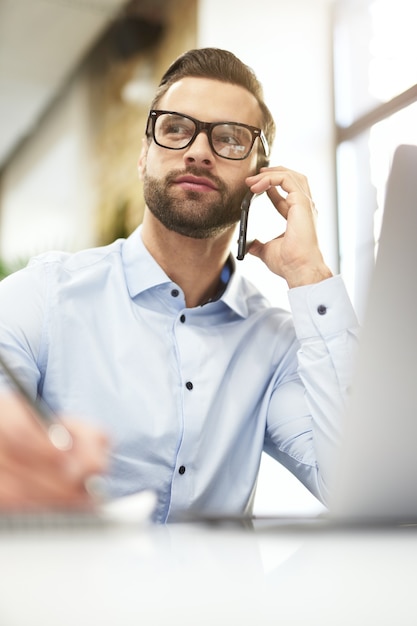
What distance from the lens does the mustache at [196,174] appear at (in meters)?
Result: 1.18

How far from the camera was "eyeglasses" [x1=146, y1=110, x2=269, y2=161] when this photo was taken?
1157 millimetres

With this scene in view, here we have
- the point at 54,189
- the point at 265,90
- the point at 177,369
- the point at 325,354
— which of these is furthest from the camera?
the point at 54,189

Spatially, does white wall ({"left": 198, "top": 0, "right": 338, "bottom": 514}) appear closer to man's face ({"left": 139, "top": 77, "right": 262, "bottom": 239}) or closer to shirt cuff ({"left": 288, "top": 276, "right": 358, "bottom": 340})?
man's face ({"left": 139, "top": 77, "right": 262, "bottom": 239})

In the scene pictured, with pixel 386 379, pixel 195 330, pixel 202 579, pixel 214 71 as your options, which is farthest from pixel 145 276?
pixel 202 579

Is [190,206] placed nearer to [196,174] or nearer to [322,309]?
[196,174]

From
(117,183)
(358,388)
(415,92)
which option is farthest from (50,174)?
(358,388)

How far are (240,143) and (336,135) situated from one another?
65.2 inches

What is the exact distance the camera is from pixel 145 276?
1.11m

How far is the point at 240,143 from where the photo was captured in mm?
1218

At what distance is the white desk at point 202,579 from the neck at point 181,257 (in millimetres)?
853

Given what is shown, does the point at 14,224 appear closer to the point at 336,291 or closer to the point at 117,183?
the point at 117,183

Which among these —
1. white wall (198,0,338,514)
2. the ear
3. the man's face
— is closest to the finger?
the man's face

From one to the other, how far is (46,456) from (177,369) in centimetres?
67

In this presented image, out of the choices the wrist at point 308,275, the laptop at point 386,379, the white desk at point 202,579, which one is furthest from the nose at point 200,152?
the white desk at point 202,579
